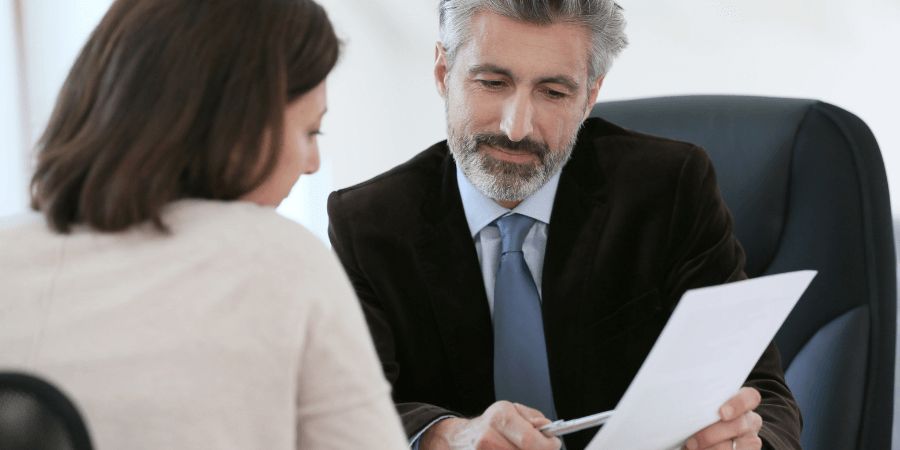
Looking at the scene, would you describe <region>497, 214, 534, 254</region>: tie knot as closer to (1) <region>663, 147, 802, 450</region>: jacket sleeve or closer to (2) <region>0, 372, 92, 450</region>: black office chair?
(1) <region>663, 147, 802, 450</region>: jacket sleeve

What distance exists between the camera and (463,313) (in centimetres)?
158

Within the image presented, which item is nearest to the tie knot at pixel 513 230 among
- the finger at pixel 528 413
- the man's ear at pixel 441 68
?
the man's ear at pixel 441 68

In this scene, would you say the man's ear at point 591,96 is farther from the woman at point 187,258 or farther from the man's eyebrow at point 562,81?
the woman at point 187,258

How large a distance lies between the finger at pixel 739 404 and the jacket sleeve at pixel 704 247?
0.69ft

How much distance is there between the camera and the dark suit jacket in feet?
5.18

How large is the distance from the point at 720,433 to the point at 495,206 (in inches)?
20.3

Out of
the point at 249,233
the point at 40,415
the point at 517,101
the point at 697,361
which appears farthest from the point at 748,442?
the point at 40,415

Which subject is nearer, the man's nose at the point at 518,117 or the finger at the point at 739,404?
the finger at the point at 739,404

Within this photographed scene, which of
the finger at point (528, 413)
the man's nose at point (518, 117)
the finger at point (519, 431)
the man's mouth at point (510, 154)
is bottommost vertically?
the finger at point (519, 431)

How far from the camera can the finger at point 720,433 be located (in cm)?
128

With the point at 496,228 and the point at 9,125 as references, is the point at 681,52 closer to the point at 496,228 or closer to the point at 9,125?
the point at 496,228

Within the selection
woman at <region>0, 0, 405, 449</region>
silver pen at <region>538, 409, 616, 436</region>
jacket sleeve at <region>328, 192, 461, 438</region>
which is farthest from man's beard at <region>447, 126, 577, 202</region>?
woman at <region>0, 0, 405, 449</region>

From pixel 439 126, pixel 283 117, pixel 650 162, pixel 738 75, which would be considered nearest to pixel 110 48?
pixel 283 117

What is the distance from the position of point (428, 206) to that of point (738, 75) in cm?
117
